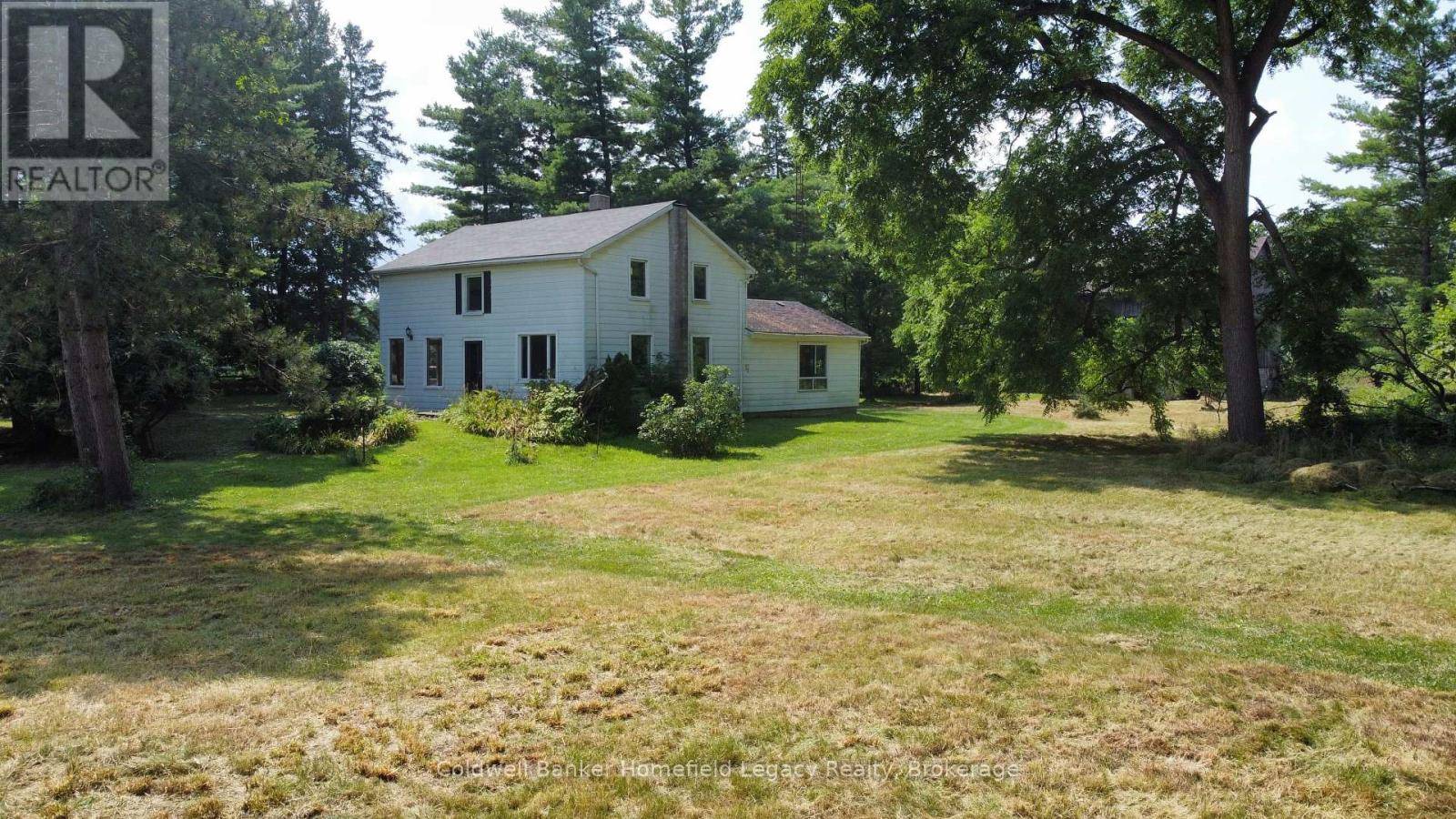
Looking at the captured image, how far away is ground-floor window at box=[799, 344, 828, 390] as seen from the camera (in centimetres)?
2981

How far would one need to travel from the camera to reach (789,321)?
3016 centimetres

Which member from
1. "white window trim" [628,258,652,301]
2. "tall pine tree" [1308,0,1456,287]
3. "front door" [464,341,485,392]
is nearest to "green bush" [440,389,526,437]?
"front door" [464,341,485,392]

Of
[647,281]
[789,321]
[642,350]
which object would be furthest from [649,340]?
[789,321]

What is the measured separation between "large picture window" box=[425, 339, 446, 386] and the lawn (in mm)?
14481

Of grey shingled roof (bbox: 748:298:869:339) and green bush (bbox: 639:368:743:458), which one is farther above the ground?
grey shingled roof (bbox: 748:298:869:339)

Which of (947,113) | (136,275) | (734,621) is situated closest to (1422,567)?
(734,621)

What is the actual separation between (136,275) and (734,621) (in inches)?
314

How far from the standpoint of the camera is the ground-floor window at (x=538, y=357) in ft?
75.4

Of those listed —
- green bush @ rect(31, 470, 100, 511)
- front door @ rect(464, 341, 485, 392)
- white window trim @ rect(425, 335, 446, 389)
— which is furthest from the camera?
white window trim @ rect(425, 335, 446, 389)

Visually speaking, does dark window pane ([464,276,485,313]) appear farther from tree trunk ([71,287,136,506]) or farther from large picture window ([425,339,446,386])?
tree trunk ([71,287,136,506])

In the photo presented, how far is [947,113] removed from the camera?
56.2ft

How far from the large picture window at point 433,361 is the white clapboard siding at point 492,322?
0.54 feet

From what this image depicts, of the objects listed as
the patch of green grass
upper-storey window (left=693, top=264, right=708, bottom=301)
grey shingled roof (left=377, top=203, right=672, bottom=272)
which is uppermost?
grey shingled roof (left=377, top=203, right=672, bottom=272)

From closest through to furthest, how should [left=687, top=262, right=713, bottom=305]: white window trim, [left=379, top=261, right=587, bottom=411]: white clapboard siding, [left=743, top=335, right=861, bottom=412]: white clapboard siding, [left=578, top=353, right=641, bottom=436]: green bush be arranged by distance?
1. [left=578, top=353, right=641, bottom=436]: green bush
2. [left=379, top=261, right=587, bottom=411]: white clapboard siding
3. [left=687, top=262, right=713, bottom=305]: white window trim
4. [left=743, top=335, right=861, bottom=412]: white clapboard siding
